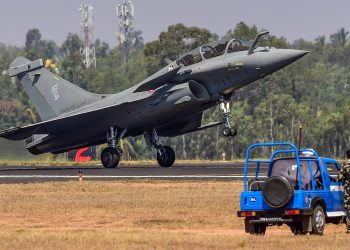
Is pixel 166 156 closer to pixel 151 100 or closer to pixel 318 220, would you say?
pixel 151 100

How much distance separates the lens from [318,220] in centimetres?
1656

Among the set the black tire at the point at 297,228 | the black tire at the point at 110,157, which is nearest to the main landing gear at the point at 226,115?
the black tire at the point at 110,157

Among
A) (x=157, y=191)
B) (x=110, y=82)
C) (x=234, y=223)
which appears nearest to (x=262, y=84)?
(x=110, y=82)

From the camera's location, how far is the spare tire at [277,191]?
16.2 meters

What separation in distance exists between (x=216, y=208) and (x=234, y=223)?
2.86m

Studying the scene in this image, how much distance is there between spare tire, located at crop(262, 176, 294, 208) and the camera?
53.3ft

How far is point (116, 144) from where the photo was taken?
40156 mm

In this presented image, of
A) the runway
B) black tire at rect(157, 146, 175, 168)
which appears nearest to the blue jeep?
the runway

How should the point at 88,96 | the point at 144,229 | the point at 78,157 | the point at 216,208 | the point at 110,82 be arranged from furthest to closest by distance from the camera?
1. the point at 110,82
2. the point at 78,157
3. the point at 88,96
4. the point at 216,208
5. the point at 144,229

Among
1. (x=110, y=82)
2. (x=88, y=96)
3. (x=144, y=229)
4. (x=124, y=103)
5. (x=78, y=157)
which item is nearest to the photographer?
(x=144, y=229)

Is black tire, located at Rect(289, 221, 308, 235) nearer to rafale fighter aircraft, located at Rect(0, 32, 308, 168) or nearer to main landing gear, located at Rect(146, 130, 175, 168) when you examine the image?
rafale fighter aircraft, located at Rect(0, 32, 308, 168)

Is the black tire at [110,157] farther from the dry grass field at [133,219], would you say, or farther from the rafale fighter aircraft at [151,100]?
the dry grass field at [133,219]

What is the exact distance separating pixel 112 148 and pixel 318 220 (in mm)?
23971

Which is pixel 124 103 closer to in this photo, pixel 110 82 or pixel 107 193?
pixel 107 193
